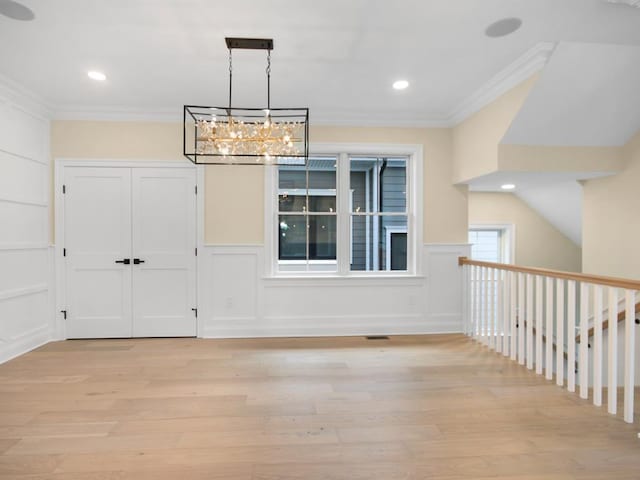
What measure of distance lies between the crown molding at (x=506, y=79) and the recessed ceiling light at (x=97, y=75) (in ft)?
12.0

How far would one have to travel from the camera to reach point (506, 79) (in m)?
3.25

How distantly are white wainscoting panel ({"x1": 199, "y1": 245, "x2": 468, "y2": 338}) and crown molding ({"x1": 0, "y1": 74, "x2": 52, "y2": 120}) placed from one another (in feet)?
7.63

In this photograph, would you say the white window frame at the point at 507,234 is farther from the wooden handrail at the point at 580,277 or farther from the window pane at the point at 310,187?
the window pane at the point at 310,187

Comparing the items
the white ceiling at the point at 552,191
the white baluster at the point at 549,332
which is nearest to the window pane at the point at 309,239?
the white ceiling at the point at 552,191

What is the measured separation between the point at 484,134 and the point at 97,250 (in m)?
4.58

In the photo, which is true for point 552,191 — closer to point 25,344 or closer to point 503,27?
point 503,27

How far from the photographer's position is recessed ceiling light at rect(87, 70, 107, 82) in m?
3.17

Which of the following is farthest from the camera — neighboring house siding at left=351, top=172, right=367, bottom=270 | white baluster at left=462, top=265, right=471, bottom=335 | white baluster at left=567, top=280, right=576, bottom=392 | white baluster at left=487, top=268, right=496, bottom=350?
neighboring house siding at left=351, top=172, right=367, bottom=270

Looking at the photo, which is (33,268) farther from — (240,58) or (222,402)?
→ (240,58)

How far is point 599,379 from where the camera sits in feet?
8.13

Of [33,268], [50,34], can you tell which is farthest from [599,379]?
[33,268]

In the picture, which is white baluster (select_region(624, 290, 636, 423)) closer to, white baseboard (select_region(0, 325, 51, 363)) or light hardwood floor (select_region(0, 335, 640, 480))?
light hardwood floor (select_region(0, 335, 640, 480))

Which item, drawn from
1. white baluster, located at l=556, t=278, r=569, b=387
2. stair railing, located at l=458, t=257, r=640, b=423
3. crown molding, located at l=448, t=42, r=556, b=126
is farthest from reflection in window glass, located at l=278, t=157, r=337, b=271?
white baluster, located at l=556, t=278, r=569, b=387

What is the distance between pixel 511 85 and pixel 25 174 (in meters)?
5.00
